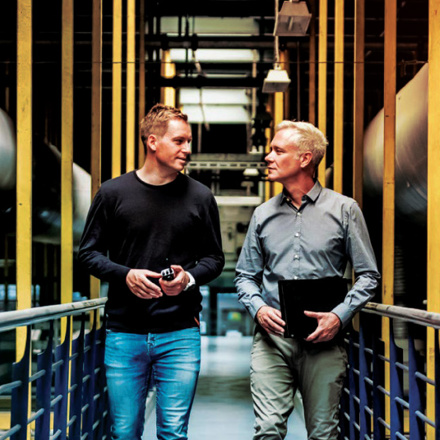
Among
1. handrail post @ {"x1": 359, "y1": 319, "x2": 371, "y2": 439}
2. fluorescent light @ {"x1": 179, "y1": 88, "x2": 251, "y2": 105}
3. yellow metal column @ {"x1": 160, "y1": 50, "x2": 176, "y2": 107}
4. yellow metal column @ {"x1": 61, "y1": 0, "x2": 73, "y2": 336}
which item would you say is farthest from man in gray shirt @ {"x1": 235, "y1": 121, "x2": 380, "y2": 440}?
fluorescent light @ {"x1": 179, "y1": 88, "x2": 251, "y2": 105}

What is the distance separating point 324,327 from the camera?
2.33 m

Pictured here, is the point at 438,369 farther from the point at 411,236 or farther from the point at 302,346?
the point at 411,236

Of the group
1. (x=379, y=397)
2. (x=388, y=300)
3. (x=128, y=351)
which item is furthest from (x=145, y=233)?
(x=388, y=300)

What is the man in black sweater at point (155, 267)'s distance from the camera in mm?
2334

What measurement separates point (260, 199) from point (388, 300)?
10.8 m

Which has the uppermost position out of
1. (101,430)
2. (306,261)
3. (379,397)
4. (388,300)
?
(306,261)

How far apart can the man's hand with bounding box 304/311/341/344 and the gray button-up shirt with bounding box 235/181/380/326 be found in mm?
44

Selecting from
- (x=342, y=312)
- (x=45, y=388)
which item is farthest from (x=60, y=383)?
(x=342, y=312)

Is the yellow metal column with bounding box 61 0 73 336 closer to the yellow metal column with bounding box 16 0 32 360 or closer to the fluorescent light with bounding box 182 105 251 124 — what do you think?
the yellow metal column with bounding box 16 0 32 360

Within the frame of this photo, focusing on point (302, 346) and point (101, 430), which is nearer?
point (302, 346)

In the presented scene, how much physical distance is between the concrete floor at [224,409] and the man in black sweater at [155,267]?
268 centimetres

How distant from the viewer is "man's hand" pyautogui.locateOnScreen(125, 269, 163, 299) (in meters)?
2.23

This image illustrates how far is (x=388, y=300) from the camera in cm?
406

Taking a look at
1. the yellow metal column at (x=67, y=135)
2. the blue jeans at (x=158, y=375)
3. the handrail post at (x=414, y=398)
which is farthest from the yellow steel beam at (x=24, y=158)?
the handrail post at (x=414, y=398)
